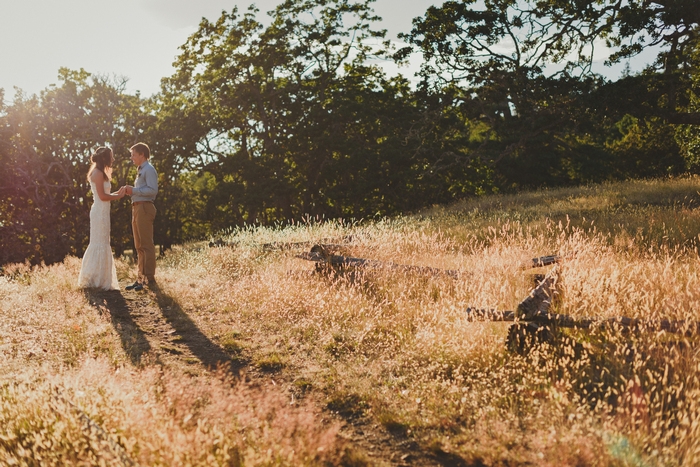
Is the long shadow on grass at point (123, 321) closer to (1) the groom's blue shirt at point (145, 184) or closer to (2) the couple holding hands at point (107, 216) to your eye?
(2) the couple holding hands at point (107, 216)

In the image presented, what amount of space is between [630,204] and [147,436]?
14.1 metres

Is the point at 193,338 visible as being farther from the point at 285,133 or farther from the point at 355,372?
the point at 285,133

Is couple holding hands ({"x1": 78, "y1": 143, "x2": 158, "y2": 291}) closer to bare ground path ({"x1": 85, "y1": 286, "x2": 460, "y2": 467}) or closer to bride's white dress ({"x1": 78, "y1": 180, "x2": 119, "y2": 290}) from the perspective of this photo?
bride's white dress ({"x1": 78, "y1": 180, "x2": 119, "y2": 290})

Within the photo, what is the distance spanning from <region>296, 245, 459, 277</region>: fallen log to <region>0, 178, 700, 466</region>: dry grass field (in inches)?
4.0

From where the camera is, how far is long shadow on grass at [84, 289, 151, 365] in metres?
5.91

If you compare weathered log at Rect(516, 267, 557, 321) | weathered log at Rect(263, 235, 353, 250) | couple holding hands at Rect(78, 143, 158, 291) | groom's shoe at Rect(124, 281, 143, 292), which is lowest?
groom's shoe at Rect(124, 281, 143, 292)

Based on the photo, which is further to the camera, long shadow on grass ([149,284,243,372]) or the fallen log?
the fallen log

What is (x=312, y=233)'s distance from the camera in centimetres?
1371

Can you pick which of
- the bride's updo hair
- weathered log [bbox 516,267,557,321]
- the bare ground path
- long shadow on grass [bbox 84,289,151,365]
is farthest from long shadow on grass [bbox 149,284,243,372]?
weathered log [bbox 516,267,557,321]

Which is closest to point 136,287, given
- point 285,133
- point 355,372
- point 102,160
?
point 102,160

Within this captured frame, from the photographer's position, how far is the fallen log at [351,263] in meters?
7.73

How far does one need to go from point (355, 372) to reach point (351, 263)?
3.74m

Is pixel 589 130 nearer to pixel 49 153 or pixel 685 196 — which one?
pixel 685 196

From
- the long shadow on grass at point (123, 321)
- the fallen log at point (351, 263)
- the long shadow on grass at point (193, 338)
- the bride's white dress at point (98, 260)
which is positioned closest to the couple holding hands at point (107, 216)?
the bride's white dress at point (98, 260)
